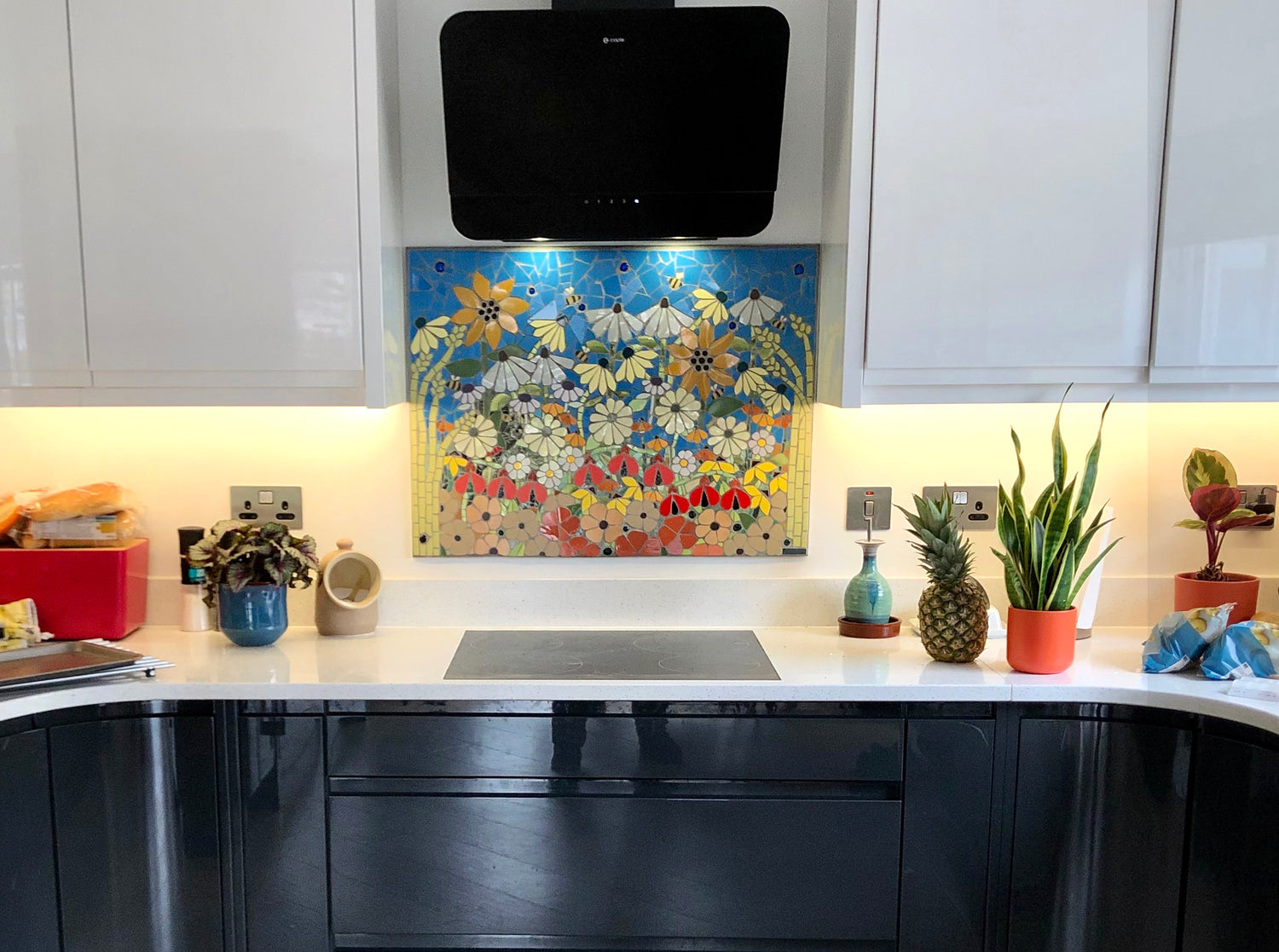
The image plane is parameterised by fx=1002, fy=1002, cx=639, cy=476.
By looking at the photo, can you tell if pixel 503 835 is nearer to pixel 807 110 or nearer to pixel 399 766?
pixel 399 766

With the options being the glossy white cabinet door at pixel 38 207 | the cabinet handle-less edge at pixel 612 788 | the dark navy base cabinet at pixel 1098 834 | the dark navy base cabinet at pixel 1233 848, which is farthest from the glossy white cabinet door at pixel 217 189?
the dark navy base cabinet at pixel 1233 848

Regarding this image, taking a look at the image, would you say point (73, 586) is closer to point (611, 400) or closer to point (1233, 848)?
point (611, 400)

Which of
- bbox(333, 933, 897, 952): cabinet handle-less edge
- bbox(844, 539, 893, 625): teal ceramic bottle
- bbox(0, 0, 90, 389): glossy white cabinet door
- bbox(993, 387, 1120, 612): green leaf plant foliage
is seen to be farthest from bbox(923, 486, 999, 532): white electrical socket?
bbox(0, 0, 90, 389): glossy white cabinet door

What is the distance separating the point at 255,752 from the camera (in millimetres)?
1938

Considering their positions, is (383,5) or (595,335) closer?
(383,5)

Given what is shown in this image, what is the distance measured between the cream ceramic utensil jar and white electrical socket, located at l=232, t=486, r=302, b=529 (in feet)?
0.54

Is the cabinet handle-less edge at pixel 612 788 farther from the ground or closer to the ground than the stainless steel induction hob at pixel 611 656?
closer to the ground

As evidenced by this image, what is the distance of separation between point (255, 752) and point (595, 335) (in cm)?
115

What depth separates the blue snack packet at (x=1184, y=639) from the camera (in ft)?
6.59

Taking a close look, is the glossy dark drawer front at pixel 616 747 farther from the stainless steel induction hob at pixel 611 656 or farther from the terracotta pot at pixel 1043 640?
the terracotta pot at pixel 1043 640

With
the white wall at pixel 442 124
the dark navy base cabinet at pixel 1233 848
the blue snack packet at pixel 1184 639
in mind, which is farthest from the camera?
the white wall at pixel 442 124

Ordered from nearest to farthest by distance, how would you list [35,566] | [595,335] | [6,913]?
[6,913] < [35,566] < [595,335]

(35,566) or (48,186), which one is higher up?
(48,186)

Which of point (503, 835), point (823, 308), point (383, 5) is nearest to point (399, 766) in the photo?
point (503, 835)
